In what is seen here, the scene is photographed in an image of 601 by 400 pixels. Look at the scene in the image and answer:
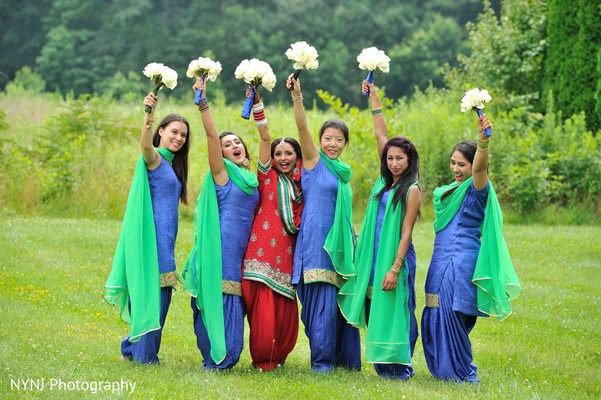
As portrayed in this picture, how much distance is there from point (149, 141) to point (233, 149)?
0.66 metres

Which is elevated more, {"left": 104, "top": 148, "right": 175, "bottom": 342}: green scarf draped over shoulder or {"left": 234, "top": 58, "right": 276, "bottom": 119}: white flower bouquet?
{"left": 234, "top": 58, "right": 276, "bottom": 119}: white flower bouquet

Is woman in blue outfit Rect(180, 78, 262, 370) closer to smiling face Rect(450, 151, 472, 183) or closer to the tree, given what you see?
smiling face Rect(450, 151, 472, 183)

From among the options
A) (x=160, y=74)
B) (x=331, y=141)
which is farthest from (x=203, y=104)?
(x=331, y=141)

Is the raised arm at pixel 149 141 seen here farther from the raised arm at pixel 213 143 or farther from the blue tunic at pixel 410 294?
the blue tunic at pixel 410 294

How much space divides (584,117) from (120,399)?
44.2 feet

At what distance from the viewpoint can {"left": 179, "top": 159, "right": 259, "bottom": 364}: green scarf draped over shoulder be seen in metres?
6.36

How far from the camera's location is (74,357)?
658cm

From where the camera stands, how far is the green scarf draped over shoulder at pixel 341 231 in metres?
6.48

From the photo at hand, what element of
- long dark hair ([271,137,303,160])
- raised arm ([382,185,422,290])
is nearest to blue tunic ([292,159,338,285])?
long dark hair ([271,137,303,160])

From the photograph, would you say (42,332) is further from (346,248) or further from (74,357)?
(346,248)

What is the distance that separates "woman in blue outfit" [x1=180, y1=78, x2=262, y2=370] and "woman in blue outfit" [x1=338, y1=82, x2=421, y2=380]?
837mm

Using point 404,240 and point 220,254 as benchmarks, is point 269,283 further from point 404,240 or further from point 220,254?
point 404,240

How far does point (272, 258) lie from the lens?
6508 mm

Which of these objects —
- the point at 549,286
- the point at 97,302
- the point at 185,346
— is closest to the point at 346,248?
the point at 185,346
